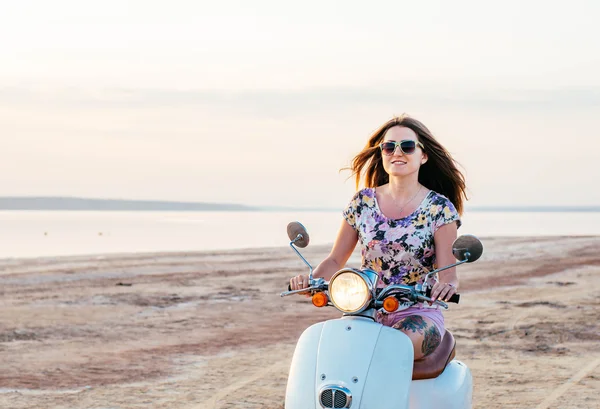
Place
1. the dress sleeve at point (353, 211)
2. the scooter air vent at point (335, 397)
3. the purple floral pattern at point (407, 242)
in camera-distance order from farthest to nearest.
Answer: the dress sleeve at point (353, 211), the purple floral pattern at point (407, 242), the scooter air vent at point (335, 397)

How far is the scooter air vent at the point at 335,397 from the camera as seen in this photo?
3477mm

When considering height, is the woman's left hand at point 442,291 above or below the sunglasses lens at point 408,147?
below

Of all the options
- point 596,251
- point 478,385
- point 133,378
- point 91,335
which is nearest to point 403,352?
point 478,385

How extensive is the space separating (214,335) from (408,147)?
21.3 feet

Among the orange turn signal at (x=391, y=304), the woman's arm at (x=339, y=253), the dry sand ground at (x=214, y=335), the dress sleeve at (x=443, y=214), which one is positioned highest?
the dress sleeve at (x=443, y=214)

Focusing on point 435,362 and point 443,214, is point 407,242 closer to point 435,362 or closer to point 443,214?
point 443,214

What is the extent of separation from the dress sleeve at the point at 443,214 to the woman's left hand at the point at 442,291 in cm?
64

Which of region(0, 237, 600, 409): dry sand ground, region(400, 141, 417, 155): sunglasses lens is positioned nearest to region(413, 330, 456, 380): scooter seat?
region(400, 141, 417, 155): sunglasses lens

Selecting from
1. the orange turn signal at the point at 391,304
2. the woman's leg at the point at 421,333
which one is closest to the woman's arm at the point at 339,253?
the woman's leg at the point at 421,333

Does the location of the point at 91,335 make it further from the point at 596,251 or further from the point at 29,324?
the point at 596,251

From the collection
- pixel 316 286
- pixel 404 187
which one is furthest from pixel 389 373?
pixel 404 187

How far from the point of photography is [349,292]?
3.64m

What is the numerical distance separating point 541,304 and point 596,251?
444 inches

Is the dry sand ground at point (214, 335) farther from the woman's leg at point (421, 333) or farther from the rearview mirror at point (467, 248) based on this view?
the rearview mirror at point (467, 248)
